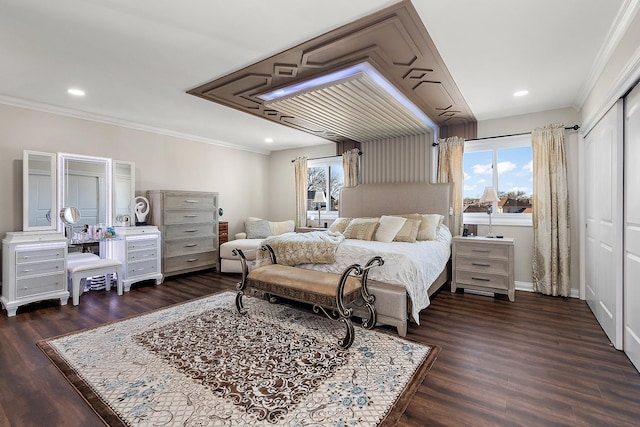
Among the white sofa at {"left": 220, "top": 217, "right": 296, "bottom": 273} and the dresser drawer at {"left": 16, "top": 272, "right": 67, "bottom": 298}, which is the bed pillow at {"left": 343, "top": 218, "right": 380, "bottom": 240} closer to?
the white sofa at {"left": 220, "top": 217, "right": 296, "bottom": 273}

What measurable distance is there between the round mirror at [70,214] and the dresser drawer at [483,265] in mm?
5453

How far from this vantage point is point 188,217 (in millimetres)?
5176

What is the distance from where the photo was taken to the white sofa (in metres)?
5.27

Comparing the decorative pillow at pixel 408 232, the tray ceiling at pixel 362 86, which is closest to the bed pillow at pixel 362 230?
the decorative pillow at pixel 408 232

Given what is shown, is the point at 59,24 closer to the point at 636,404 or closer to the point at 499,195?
the point at 636,404

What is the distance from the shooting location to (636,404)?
178 cm

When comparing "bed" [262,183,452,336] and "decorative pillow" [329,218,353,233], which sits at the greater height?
"decorative pillow" [329,218,353,233]

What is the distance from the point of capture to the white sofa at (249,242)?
527 centimetres

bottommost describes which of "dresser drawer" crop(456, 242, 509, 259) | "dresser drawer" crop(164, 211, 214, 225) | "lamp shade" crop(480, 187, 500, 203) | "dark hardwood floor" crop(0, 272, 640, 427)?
"dark hardwood floor" crop(0, 272, 640, 427)

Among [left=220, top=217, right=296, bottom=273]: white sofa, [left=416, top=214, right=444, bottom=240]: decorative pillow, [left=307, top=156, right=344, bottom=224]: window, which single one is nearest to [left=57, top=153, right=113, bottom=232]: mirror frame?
[left=220, top=217, right=296, bottom=273]: white sofa

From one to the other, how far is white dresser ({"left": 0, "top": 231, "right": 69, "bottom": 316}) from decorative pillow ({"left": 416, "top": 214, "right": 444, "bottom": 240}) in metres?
4.63

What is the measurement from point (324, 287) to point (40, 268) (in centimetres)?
351

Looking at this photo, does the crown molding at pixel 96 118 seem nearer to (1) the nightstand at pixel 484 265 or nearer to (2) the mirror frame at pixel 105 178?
(2) the mirror frame at pixel 105 178

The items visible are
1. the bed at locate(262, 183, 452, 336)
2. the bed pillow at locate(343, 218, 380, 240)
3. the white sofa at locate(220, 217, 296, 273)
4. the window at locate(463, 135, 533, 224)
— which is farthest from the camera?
the white sofa at locate(220, 217, 296, 273)
